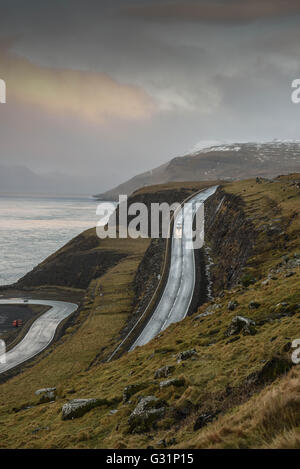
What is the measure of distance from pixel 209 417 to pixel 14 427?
1176 cm

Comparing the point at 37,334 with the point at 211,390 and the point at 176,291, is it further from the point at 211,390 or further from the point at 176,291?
the point at 211,390

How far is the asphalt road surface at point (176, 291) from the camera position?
39.4 meters

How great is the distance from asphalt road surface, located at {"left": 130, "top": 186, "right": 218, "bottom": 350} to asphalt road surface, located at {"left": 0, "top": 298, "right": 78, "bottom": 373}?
25.4 metres

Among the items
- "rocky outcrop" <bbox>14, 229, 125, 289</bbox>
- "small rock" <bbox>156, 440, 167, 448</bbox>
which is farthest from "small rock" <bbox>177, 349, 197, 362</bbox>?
"rocky outcrop" <bbox>14, 229, 125, 289</bbox>

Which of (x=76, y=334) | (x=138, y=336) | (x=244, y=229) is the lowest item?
(x=76, y=334)

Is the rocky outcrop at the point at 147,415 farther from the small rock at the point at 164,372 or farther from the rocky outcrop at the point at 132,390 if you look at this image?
the small rock at the point at 164,372

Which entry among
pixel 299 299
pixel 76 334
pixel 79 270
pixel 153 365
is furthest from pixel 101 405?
pixel 79 270

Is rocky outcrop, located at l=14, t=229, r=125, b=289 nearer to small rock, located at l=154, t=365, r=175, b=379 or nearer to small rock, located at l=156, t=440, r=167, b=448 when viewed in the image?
small rock, located at l=154, t=365, r=175, b=379

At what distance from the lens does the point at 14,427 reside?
17.1m

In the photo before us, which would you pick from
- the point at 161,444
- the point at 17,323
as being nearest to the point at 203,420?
the point at 161,444

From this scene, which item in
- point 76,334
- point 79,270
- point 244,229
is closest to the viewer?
point 244,229

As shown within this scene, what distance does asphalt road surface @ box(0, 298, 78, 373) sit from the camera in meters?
54.4

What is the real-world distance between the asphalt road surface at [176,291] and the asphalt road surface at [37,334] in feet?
83.5
